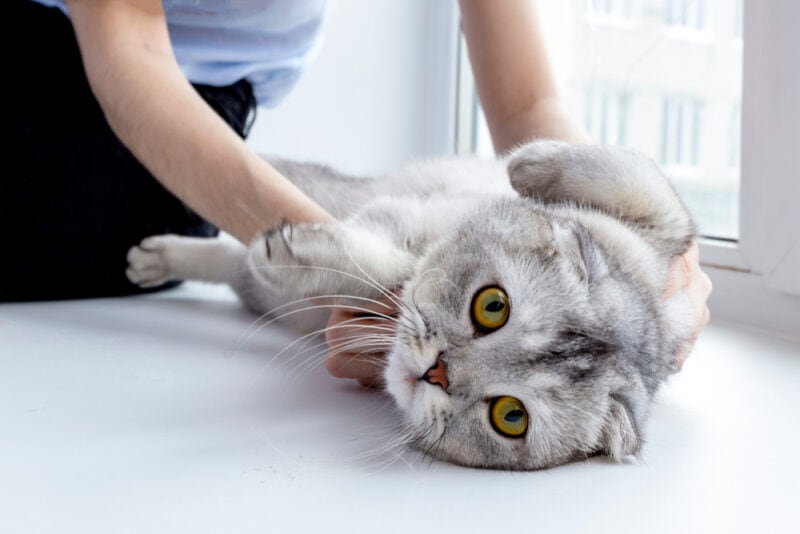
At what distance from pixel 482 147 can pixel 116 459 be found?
2.55 meters

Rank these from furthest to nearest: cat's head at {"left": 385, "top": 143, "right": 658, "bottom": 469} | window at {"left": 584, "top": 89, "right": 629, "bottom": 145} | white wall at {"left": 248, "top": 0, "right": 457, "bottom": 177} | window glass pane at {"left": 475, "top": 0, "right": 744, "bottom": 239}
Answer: white wall at {"left": 248, "top": 0, "right": 457, "bottom": 177}
window at {"left": 584, "top": 89, "right": 629, "bottom": 145}
window glass pane at {"left": 475, "top": 0, "right": 744, "bottom": 239}
cat's head at {"left": 385, "top": 143, "right": 658, "bottom": 469}

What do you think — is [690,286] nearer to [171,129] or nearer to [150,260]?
[171,129]

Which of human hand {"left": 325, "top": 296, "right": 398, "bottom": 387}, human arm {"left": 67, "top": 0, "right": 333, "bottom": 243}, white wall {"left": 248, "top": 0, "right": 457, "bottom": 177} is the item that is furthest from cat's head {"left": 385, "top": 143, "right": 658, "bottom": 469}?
white wall {"left": 248, "top": 0, "right": 457, "bottom": 177}

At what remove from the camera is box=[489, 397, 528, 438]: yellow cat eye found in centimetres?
98

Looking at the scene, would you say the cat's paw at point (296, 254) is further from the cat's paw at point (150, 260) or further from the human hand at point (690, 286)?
the cat's paw at point (150, 260)

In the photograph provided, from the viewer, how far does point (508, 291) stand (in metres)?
1.01

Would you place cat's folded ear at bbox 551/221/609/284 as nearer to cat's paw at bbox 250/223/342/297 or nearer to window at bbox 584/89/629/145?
cat's paw at bbox 250/223/342/297

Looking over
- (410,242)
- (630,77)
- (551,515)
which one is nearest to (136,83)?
(410,242)

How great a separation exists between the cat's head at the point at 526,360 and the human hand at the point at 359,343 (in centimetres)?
10

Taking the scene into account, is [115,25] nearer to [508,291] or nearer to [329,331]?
[329,331]

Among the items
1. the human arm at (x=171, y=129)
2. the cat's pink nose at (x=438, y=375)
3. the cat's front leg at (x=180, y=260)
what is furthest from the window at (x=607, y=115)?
the cat's pink nose at (x=438, y=375)

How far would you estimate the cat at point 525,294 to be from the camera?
979 mm

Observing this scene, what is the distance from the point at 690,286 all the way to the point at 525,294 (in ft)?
1.30

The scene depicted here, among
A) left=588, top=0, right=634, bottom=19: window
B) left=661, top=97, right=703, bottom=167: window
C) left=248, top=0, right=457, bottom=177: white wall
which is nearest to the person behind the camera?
left=661, top=97, right=703, bottom=167: window
